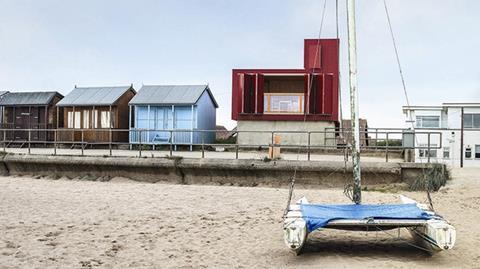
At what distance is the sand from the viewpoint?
6863 mm

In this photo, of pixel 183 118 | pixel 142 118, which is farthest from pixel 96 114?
pixel 183 118

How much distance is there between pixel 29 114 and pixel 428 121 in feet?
95.4

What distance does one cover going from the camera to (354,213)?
7242 mm

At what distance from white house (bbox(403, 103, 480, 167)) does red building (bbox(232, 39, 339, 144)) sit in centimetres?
1334

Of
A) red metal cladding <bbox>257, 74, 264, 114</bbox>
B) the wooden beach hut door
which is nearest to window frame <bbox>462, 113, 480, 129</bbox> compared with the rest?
red metal cladding <bbox>257, 74, 264, 114</bbox>

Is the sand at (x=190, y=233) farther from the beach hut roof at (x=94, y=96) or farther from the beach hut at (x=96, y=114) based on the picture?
the beach hut roof at (x=94, y=96)

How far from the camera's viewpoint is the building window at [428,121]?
3784cm

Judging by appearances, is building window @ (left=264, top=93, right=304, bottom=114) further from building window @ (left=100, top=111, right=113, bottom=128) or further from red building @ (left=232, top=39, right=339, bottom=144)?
building window @ (left=100, top=111, right=113, bottom=128)

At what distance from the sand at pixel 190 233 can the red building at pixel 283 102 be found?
387 inches

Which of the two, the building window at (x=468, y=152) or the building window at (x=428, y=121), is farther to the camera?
the building window at (x=428, y=121)

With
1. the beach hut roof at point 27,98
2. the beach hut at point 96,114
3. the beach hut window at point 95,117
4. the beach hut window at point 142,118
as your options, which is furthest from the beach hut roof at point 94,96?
the beach hut roof at point 27,98

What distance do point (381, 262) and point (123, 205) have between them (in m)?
6.84

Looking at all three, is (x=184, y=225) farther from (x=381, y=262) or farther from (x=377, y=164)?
(x=377, y=164)

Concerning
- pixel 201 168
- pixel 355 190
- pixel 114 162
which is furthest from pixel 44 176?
pixel 355 190
